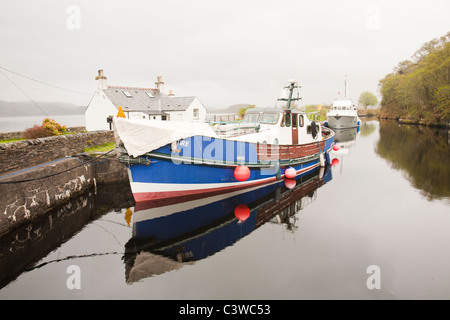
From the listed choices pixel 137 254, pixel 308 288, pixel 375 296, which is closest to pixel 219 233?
pixel 137 254

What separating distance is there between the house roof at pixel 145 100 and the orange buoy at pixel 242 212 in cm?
2234

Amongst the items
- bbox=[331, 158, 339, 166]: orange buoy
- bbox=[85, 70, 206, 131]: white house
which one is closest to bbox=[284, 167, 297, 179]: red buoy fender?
bbox=[331, 158, 339, 166]: orange buoy

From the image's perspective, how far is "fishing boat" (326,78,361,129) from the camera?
3822cm

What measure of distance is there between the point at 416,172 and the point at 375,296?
492 inches

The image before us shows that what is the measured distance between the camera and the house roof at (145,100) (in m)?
28.2

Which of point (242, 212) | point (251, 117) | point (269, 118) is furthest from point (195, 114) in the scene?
point (242, 212)

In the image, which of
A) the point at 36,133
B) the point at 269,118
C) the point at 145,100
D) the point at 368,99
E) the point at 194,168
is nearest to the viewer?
the point at 194,168

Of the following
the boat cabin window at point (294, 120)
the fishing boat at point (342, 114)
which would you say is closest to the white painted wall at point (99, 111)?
the boat cabin window at point (294, 120)

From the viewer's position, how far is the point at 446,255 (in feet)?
21.6

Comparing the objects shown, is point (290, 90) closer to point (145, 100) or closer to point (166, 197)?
point (166, 197)

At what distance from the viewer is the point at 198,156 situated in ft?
30.7

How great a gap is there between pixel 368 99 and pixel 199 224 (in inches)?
4720

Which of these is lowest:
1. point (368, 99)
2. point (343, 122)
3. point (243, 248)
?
point (243, 248)

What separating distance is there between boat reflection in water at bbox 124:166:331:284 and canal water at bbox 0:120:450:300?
0.12 feet
